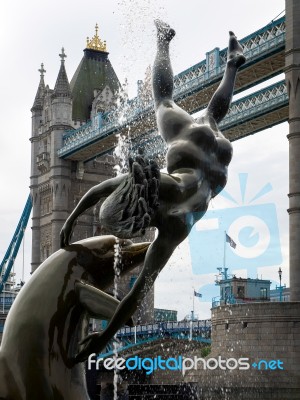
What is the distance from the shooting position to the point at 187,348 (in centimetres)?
3250

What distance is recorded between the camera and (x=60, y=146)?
4678cm

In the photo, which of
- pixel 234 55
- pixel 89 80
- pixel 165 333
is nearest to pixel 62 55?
pixel 89 80

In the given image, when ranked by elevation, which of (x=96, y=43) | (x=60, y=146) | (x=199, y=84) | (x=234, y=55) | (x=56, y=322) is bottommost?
(x=56, y=322)

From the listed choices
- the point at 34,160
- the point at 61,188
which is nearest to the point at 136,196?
the point at 61,188

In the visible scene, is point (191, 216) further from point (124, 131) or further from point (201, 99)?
point (124, 131)

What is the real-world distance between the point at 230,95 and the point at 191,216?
1.21 metres

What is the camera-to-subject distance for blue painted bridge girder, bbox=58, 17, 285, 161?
27.0m

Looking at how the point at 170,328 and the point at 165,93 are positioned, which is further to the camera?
the point at 170,328

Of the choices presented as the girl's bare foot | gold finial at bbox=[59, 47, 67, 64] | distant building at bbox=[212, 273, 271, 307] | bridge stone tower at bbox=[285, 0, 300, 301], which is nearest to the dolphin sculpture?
the girl's bare foot

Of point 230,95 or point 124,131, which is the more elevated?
point 124,131

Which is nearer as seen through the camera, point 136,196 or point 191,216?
point 136,196

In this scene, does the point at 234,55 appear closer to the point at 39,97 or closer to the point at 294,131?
the point at 294,131

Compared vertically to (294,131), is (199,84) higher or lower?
higher

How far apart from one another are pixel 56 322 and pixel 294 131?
19.4m
